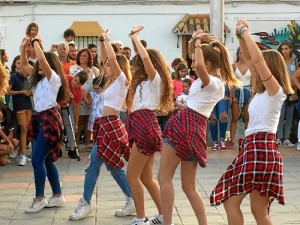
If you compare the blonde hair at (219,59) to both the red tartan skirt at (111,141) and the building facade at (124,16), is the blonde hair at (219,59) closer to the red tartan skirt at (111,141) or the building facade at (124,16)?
the red tartan skirt at (111,141)

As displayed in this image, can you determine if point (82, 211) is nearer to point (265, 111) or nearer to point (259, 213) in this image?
point (259, 213)

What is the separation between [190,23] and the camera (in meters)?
25.9

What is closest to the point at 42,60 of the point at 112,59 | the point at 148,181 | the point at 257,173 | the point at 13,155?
the point at 112,59

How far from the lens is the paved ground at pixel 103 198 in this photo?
7.93 m

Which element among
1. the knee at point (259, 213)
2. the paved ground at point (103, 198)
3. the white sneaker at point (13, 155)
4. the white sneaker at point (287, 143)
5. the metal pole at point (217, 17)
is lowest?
the white sneaker at point (287, 143)

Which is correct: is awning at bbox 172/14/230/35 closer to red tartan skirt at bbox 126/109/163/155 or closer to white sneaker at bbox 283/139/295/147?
white sneaker at bbox 283/139/295/147

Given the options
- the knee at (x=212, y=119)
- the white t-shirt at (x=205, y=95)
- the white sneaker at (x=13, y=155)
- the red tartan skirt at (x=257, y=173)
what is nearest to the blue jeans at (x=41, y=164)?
the white t-shirt at (x=205, y=95)

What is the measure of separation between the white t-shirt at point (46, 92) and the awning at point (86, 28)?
1711 centimetres

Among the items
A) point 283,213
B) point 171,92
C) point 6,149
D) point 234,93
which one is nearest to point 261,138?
point 171,92

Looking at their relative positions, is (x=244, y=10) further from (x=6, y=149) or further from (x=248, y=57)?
(x=248, y=57)

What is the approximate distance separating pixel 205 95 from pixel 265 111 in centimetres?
94

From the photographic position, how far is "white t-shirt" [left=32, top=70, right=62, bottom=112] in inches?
329

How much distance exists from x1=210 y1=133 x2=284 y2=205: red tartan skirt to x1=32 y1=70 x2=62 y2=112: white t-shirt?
2.84 m

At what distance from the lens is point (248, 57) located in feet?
21.1
